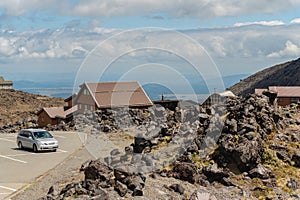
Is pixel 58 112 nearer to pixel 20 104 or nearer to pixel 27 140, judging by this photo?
pixel 27 140

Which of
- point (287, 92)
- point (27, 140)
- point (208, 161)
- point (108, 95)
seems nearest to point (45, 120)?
point (108, 95)

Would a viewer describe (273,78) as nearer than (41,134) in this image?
No

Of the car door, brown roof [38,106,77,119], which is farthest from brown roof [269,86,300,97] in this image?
the car door

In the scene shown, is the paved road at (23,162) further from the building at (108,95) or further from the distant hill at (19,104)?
the distant hill at (19,104)

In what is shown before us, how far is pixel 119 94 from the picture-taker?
65.6m

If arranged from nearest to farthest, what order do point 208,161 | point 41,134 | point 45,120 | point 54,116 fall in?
point 208,161 < point 41,134 < point 54,116 < point 45,120

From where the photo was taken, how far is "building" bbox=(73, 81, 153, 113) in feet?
212

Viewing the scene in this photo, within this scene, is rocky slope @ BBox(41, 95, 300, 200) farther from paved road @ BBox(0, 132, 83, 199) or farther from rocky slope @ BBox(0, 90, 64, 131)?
rocky slope @ BBox(0, 90, 64, 131)

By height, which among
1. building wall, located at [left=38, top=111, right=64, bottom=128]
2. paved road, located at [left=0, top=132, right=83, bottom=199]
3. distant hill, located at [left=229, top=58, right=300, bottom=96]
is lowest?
paved road, located at [left=0, top=132, right=83, bottom=199]

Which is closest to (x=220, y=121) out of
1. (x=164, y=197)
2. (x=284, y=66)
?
(x=164, y=197)

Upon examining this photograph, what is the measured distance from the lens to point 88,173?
74.8ft

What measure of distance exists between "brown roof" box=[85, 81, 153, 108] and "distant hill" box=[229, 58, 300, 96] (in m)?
87.6

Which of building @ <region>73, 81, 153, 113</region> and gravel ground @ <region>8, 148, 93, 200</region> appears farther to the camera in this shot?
building @ <region>73, 81, 153, 113</region>

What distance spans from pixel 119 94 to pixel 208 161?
3951cm
